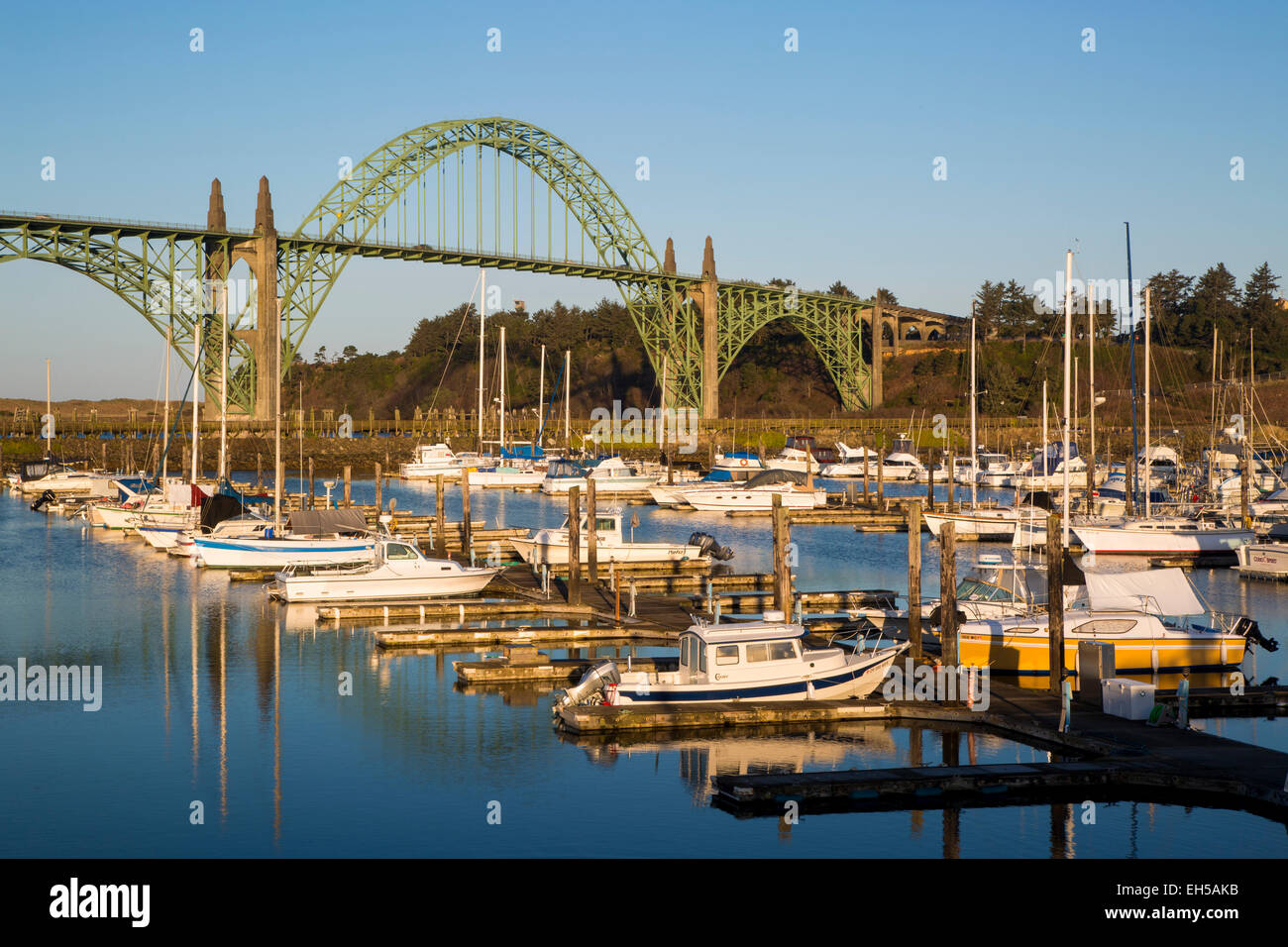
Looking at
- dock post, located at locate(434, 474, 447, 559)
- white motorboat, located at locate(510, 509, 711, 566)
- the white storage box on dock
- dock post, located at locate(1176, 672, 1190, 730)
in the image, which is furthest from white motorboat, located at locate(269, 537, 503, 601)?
dock post, located at locate(1176, 672, 1190, 730)

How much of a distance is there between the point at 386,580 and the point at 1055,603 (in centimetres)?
1775

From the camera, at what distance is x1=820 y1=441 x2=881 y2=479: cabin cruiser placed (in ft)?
311

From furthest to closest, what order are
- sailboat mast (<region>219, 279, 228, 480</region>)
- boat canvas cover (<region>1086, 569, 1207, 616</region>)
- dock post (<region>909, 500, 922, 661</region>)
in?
sailboat mast (<region>219, 279, 228, 480</region>)
boat canvas cover (<region>1086, 569, 1207, 616</region>)
dock post (<region>909, 500, 922, 661</region>)

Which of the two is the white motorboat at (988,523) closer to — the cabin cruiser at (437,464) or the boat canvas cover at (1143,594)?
the boat canvas cover at (1143,594)

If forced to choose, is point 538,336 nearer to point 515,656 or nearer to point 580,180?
point 580,180

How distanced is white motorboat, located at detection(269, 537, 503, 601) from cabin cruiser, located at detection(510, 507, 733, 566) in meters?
6.66

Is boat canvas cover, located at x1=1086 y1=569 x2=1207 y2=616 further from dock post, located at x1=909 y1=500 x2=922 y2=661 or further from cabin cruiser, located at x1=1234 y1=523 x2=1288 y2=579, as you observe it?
cabin cruiser, located at x1=1234 y1=523 x2=1288 y2=579

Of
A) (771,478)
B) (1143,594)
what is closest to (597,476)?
(771,478)

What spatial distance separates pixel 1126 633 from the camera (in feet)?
87.2

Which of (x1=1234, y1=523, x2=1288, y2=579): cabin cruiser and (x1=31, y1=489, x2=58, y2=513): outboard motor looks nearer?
(x1=1234, y1=523, x2=1288, y2=579): cabin cruiser

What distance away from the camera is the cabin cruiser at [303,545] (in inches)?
1531

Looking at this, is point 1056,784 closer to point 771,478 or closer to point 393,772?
point 393,772
